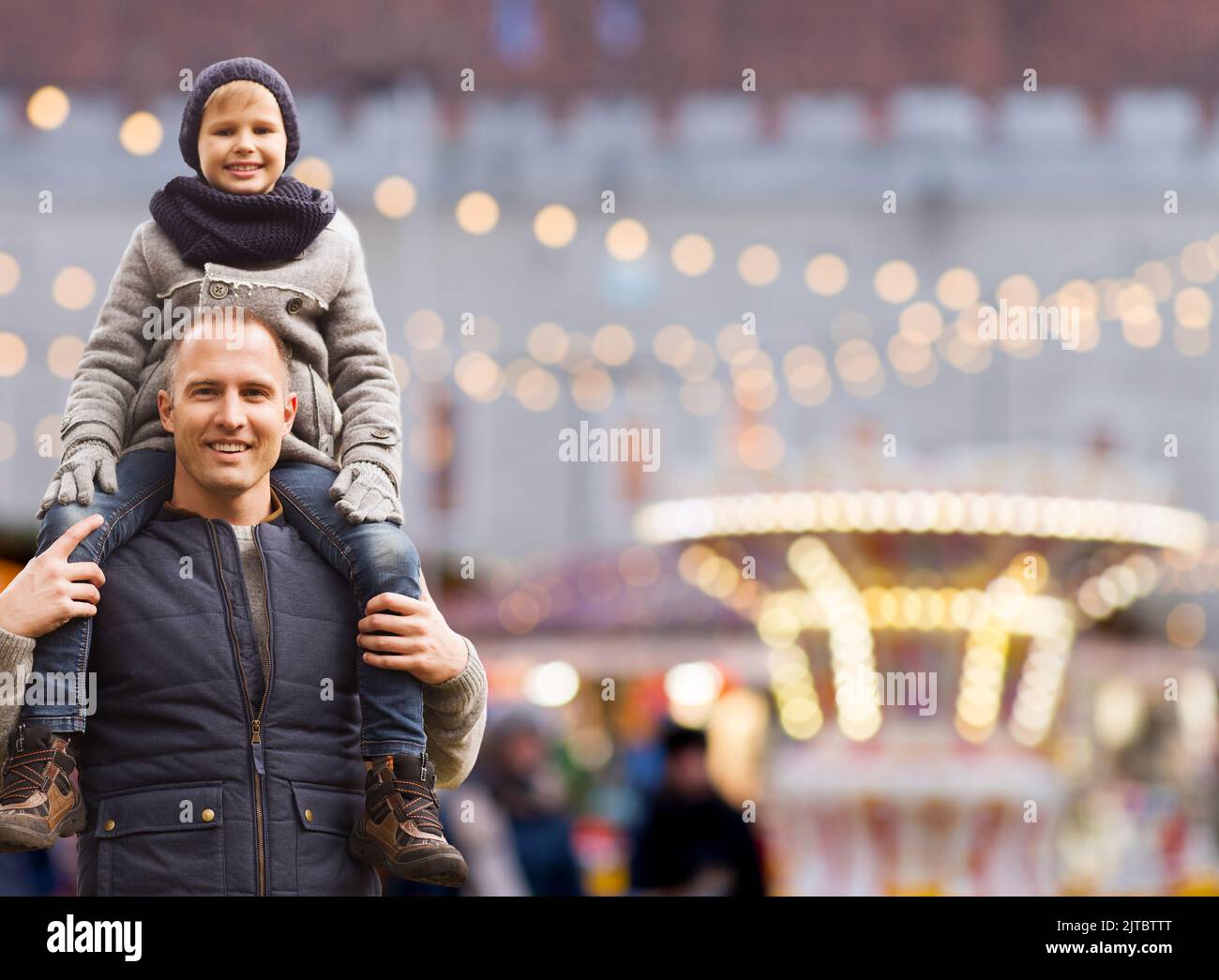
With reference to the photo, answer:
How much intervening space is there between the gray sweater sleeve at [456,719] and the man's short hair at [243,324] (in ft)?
1.19

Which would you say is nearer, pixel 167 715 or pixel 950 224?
pixel 167 715

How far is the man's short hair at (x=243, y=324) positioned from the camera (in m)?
1.89

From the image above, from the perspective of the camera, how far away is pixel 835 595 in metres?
7.46

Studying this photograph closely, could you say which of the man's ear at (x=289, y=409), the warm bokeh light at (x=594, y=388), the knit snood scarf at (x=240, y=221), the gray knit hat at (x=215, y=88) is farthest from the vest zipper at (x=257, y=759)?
the warm bokeh light at (x=594, y=388)

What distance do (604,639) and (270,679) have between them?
1246 centimetres

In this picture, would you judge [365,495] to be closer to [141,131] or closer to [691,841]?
[141,131]

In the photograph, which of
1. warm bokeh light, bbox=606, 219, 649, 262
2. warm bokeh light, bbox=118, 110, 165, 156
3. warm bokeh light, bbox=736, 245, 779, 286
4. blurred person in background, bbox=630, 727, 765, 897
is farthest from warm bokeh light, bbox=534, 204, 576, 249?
warm bokeh light, bbox=118, 110, 165, 156

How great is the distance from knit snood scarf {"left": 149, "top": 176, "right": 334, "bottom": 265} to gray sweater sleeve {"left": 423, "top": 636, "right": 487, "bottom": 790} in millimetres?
499

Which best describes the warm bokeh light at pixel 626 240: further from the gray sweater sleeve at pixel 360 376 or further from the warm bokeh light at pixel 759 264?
the gray sweater sleeve at pixel 360 376

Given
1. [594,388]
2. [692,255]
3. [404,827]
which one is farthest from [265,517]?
[692,255]

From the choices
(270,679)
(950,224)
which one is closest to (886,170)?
(950,224)

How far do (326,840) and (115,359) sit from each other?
0.59m

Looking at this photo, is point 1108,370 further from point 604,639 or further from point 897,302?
point 604,639

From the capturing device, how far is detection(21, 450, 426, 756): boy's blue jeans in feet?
5.98
